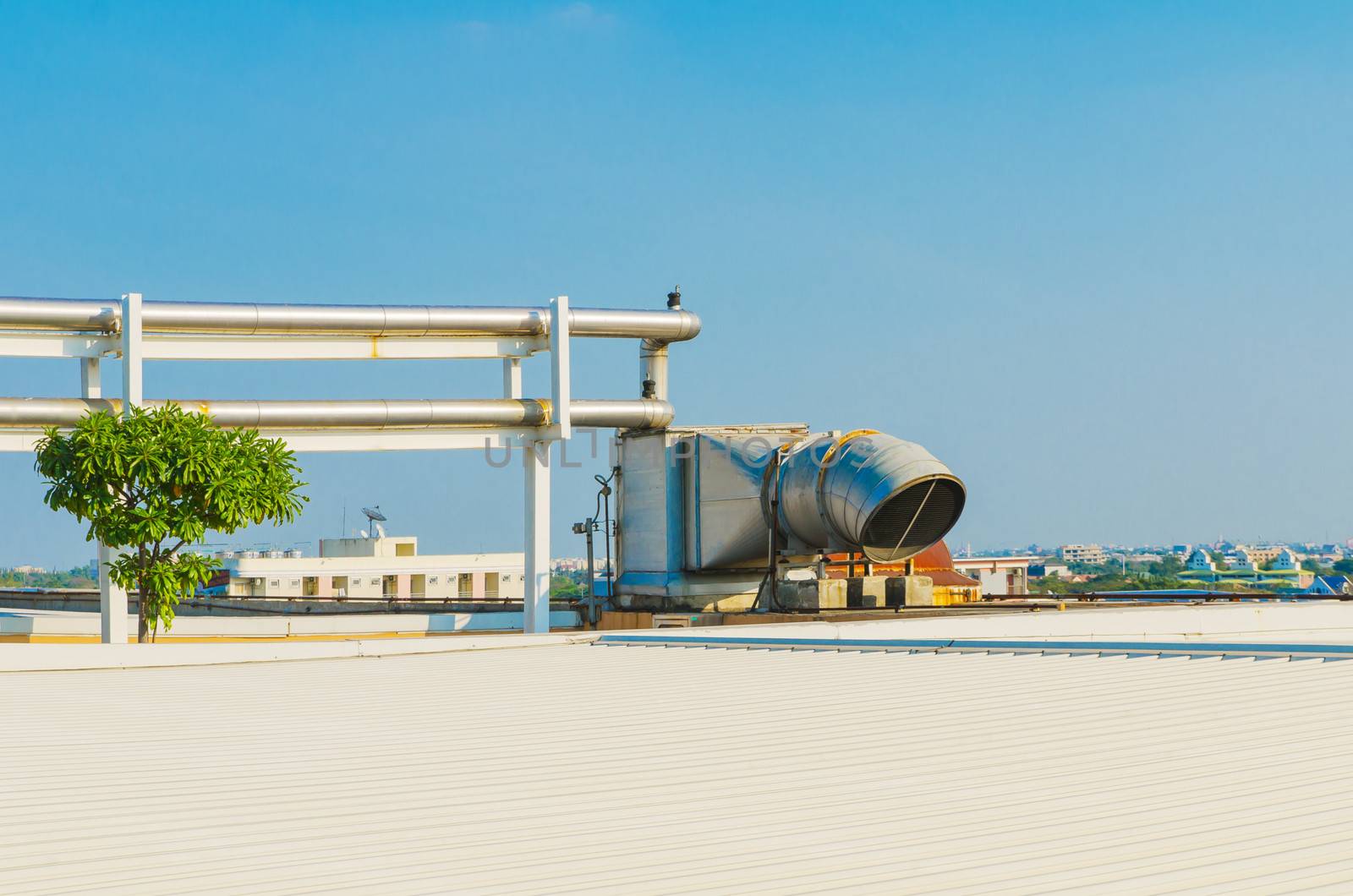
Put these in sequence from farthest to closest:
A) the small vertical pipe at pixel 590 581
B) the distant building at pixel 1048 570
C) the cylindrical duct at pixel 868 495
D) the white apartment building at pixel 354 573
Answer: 1. the distant building at pixel 1048 570
2. the white apartment building at pixel 354 573
3. the small vertical pipe at pixel 590 581
4. the cylindrical duct at pixel 868 495

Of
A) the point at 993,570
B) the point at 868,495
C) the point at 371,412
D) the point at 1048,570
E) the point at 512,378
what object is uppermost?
the point at 512,378

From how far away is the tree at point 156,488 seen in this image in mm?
21797

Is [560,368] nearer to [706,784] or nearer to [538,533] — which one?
[538,533]

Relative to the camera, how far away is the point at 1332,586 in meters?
31.0

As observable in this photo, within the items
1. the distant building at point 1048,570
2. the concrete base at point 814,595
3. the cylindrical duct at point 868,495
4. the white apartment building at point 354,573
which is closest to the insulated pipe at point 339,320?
the cylindrical duct at point 868,495

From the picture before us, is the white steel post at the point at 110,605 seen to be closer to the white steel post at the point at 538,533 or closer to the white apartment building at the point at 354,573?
the white steel post at the point at 538,533

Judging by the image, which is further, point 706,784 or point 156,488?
point 156,488

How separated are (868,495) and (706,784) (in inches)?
621

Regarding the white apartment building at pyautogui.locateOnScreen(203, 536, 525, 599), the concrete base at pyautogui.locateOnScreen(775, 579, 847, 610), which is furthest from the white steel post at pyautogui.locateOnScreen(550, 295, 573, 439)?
the white apartment building at pyautogui.locateOnScreen(203, 536, 525, 599)

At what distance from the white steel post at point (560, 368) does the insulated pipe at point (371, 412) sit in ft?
1.04

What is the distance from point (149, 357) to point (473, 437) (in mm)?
6128

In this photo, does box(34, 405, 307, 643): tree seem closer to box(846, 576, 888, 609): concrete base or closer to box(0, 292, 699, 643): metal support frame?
box(0, 292, 699, 643): metal support frame

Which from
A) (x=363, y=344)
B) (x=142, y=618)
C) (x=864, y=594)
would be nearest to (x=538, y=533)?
(x=363, y=344)

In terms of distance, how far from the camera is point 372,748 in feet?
31.5
